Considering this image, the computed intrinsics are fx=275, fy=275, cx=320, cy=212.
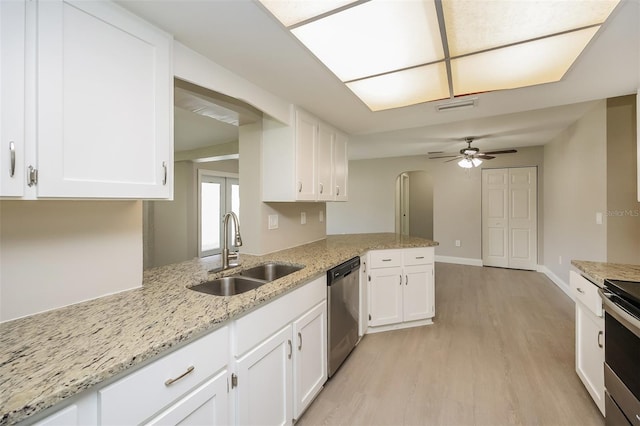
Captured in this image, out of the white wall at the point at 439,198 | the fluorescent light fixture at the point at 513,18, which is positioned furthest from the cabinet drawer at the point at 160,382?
the white wall at the point at 439,198

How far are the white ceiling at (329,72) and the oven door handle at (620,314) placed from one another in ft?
4.63

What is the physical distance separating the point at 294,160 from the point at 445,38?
4.45 feet

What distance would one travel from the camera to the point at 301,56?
5.49ft

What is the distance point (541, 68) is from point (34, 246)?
9.89ft

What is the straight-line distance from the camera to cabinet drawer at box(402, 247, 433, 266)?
2.88 m

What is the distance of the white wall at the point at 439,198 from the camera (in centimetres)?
571

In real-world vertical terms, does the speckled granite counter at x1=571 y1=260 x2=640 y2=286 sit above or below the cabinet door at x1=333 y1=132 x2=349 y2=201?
below

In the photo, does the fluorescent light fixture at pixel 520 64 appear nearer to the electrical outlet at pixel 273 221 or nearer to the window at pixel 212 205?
the electrical outlet at pixel 273 221

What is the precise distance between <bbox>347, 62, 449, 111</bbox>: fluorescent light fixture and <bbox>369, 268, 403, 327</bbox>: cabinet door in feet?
5.33

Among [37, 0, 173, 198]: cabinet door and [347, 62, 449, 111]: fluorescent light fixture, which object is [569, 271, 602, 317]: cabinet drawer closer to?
[347, 62, 449, 111]: fluorescent light fixture

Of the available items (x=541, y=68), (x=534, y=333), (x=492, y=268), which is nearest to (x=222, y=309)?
(x=541, y=68)

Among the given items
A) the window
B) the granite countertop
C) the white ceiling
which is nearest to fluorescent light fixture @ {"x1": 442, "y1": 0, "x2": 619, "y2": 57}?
the white ceiling

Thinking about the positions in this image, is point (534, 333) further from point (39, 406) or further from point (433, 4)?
point (39, 406)

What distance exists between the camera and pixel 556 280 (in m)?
4.40
